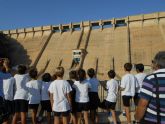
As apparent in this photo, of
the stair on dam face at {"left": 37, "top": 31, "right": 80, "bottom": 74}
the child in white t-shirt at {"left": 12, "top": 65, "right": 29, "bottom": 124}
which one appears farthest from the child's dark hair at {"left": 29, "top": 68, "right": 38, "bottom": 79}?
the stair on dam face at {"left": 37, "top": 31, "right": 80, "bottom": 74}

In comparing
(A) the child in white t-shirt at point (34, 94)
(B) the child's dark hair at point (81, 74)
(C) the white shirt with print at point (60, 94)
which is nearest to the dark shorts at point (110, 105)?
(B) the child's dark hair at point (81, 74)

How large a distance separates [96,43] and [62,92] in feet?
166

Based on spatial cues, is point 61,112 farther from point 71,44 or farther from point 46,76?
point 71,44

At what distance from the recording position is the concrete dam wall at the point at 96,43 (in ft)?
169

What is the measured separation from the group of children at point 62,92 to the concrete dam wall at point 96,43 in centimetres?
3791

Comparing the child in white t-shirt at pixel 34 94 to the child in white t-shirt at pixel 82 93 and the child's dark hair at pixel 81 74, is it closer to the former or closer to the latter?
the child in white t-shirt at pixel 82 93

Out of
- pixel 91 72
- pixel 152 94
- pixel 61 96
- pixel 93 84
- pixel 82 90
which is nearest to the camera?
pixel 152 94

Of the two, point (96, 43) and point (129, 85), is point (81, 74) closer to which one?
point (129, 85)

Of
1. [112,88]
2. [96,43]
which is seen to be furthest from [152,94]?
[96,43]

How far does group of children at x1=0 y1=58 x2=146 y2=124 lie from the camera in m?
7.52

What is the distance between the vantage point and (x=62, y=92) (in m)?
7.49

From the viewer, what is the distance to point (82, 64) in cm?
5369

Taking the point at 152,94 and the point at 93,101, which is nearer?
the point at 152,94

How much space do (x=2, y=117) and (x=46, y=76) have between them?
271 cm
